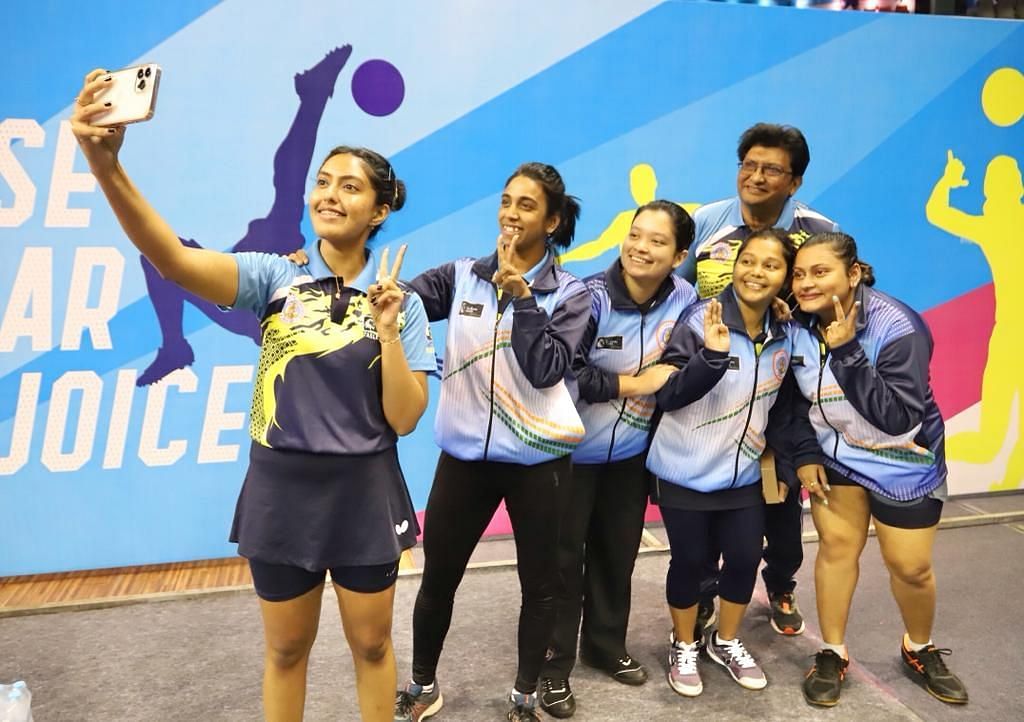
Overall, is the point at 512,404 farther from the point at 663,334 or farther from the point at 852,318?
the point at 852,318

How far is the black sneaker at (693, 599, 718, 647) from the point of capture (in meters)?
2.72

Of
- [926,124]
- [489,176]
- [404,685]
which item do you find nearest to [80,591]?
[404,685]

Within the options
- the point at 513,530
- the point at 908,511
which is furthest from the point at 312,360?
the point at 908,511

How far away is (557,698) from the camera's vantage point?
7.73 feet

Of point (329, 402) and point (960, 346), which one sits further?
point (960, 346)

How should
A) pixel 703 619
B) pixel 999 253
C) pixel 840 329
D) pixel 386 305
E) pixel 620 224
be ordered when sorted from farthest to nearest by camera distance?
pixel 999 253
pixel 620 224
pixel 703 619
pixel 840 329
pixel 386 305

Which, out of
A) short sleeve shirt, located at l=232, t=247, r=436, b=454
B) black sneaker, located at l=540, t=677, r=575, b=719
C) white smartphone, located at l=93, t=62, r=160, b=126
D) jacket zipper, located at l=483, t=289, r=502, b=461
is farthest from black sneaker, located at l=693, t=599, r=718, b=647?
white smartphone, located at l=93, t=62, r=160, b=126

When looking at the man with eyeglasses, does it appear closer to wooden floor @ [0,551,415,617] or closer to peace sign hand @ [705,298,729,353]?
peace sign hand @ [705,298,729,353]

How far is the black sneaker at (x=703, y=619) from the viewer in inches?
107

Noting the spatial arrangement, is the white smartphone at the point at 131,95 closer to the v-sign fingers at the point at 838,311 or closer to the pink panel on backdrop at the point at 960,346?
the v-sign fingers at the point at 838,311

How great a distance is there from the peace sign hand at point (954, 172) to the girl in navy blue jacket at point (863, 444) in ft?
5.72

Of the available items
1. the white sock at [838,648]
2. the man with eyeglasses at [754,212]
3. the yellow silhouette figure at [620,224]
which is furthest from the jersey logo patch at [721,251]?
the white sock at [838,648]

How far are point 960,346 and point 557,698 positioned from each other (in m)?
2.70

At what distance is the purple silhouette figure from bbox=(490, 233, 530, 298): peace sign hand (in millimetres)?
1372
